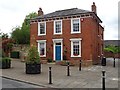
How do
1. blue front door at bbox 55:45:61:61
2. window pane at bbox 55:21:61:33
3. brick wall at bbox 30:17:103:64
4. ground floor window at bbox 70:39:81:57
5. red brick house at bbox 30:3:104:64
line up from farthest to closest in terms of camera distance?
window pane at bbox 55:21:61:33 < blue front door at bbox 55:45:61:61 < ground floor window at bbox 70:39:81:57 < red brick house at bbox 30:3:104:64 < brick wall at bbox 30:17:103:64

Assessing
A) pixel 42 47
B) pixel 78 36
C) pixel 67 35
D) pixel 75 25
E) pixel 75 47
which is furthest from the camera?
pixel 42 47

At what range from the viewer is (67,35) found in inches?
1194

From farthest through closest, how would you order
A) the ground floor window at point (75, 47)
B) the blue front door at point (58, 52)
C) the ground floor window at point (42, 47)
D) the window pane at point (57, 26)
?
1. the ground floor window at point (42, 47)
2. the window pane at point (57, 26)
3. the blue front door at point (58, 52)
4. the ground floor window at point (75, 47)

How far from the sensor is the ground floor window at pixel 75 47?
29.3 m

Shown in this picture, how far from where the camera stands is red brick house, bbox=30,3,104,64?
94.4ft

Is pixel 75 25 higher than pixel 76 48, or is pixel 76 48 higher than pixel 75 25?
pixel 75 25

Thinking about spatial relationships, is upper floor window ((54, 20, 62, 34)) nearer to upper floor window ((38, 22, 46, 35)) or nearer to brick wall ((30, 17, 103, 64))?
brick wall ((30, 17, 103, 64))

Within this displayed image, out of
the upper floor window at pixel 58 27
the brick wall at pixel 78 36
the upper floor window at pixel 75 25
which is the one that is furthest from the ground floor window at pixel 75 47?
the upper floor window at pixel 58 27

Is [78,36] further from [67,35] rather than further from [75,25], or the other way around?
[67,35]

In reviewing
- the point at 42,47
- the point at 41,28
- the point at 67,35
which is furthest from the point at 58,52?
the point at 41,28

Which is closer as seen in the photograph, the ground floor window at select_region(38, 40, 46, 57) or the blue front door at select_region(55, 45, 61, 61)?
the blue front door at select_region(55, 45, 61, 61)

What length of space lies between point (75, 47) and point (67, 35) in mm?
1932

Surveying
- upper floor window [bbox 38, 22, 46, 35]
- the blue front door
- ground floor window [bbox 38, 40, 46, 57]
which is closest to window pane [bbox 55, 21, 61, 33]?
upper floor window [bbox 38, 22, 46, 35]

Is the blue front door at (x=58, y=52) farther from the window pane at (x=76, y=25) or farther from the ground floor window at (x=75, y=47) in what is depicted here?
the window pane at (x=76, y=25)
